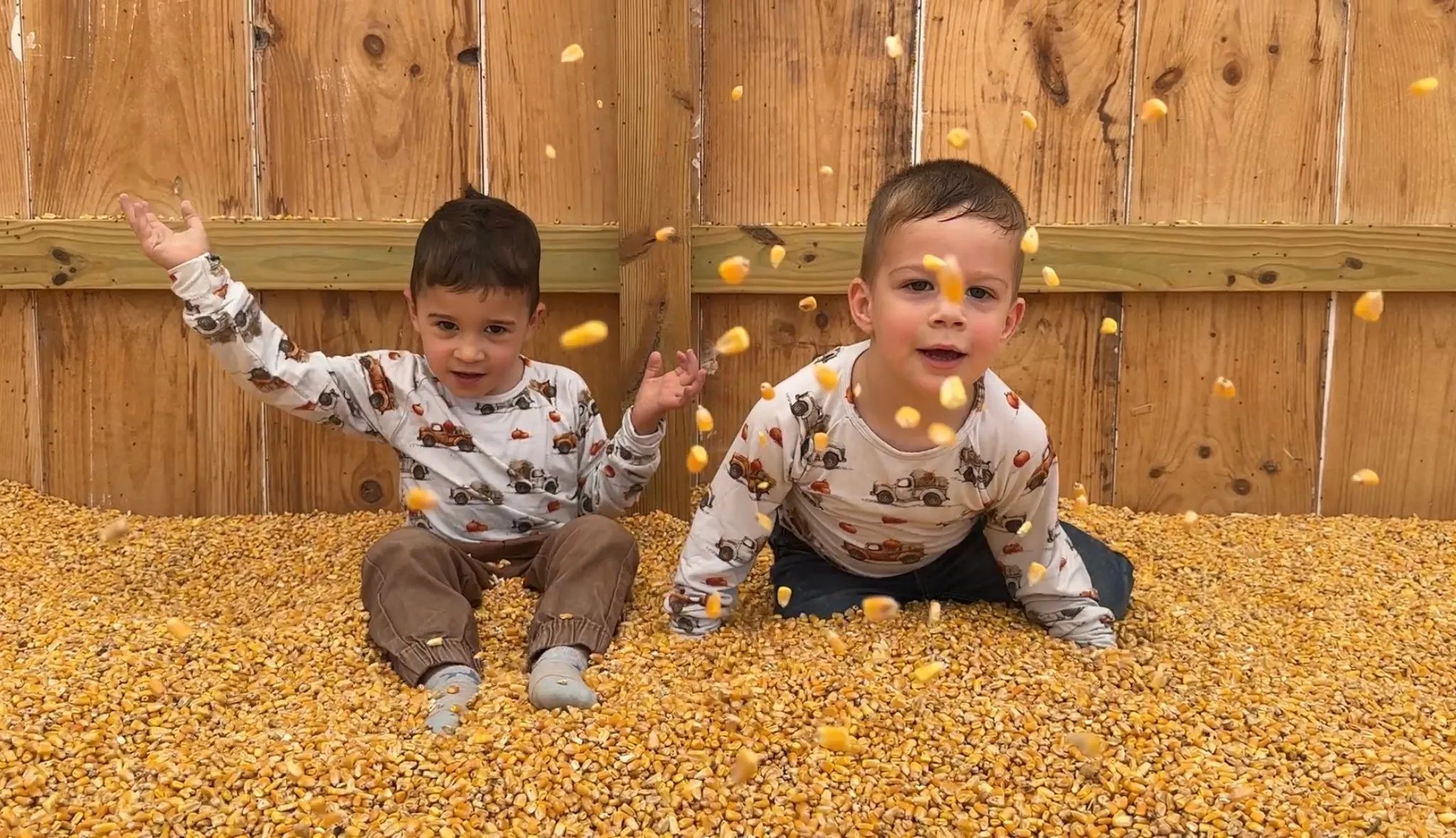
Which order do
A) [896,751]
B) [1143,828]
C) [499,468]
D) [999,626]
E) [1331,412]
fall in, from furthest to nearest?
[1331,412] → [499,468] → [999,626] → [896,751] → [1143,828]

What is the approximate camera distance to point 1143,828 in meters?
1.61

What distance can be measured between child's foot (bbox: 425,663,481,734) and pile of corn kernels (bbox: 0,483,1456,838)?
33 millimetres

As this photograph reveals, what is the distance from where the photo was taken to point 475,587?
8.07ft

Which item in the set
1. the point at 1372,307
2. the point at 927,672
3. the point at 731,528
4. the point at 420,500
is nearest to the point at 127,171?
the point at 420,500

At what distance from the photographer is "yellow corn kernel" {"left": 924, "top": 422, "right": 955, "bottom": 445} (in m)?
2.09

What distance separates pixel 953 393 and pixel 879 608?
1.83ft

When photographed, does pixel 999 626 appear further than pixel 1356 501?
No

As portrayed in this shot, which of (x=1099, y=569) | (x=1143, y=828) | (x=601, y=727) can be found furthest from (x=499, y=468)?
(x=1143, y=828)

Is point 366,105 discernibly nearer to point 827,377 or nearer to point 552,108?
point 552,108

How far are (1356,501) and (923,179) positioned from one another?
7.11 feet

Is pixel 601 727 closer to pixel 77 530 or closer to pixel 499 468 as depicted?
pixel 499 468

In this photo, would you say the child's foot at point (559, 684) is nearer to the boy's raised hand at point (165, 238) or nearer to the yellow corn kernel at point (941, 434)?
the yellow corn kernel at point (941, 434)

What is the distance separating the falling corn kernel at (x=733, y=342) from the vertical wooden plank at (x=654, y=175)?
12cm

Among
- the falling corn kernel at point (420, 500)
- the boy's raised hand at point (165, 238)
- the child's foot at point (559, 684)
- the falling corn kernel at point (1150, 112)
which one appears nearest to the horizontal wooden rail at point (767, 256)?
the falling corn kernel at point (1150, 112)
